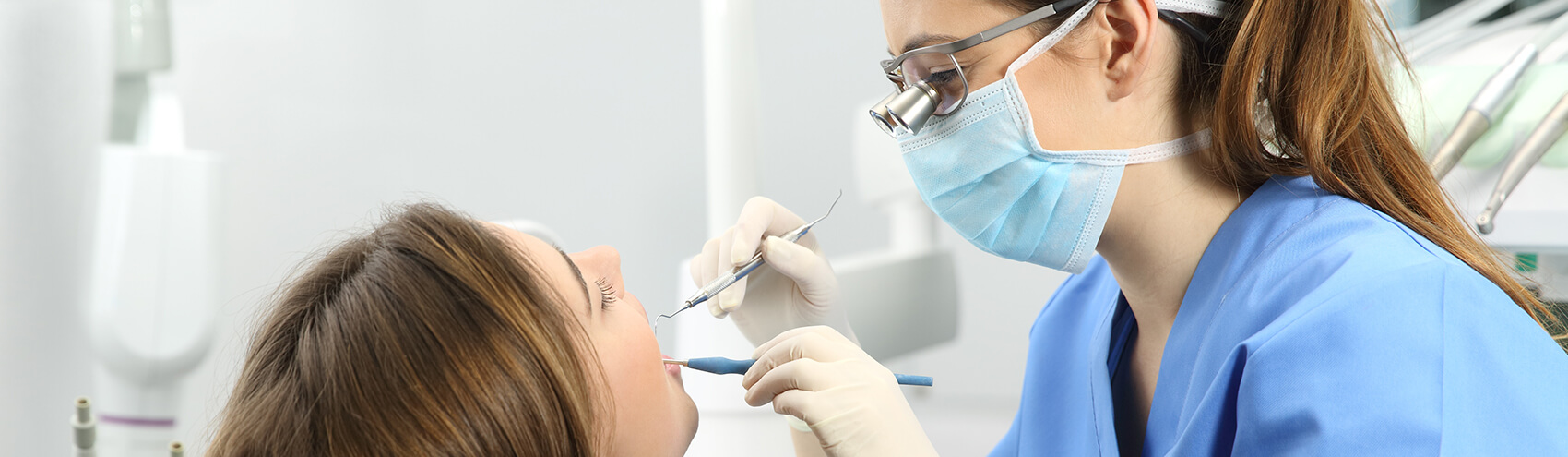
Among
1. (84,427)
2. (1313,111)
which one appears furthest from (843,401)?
(84,427)

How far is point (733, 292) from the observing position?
1156 mm

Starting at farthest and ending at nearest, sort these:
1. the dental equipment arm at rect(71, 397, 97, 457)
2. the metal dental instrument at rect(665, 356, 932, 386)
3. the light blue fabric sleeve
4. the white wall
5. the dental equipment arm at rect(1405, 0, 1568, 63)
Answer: the white wall, the dental equipment arm at rect(1405, 0, 1568, 63), the dental equipment arm at rect(71, 397, 97, 457), the metal dental instrument at rect(665, 356, 932, 386), the light blue fabric sleeve

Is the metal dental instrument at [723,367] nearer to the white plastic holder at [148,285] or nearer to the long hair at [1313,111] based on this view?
the long hair at [1313,111]

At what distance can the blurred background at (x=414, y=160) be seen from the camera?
157 cm

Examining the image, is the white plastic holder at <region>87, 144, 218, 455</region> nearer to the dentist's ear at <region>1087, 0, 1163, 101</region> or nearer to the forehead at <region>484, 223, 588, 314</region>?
the forehead at <region>484, 223, 588, 314</region>

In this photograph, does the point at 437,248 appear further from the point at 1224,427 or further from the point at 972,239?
the point at 1224,427

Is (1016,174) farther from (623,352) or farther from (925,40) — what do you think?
(623,352)

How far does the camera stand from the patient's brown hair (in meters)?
0.75

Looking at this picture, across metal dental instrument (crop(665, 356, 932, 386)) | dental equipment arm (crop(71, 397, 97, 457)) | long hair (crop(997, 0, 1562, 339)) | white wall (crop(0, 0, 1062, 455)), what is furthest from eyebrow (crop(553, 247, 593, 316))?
white wall (crop(0, 0, 1062, 455))

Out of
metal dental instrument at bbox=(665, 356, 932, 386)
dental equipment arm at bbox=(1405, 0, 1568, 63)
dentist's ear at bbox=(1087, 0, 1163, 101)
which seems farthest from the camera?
dental equipment arm at bbox=(1405, 0, 1568, 63)

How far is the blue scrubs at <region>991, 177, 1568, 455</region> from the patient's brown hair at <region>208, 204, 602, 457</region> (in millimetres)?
533

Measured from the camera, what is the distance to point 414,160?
212cm

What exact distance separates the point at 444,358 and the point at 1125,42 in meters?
0.64

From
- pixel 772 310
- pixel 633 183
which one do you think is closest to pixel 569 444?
pixel 772 310
